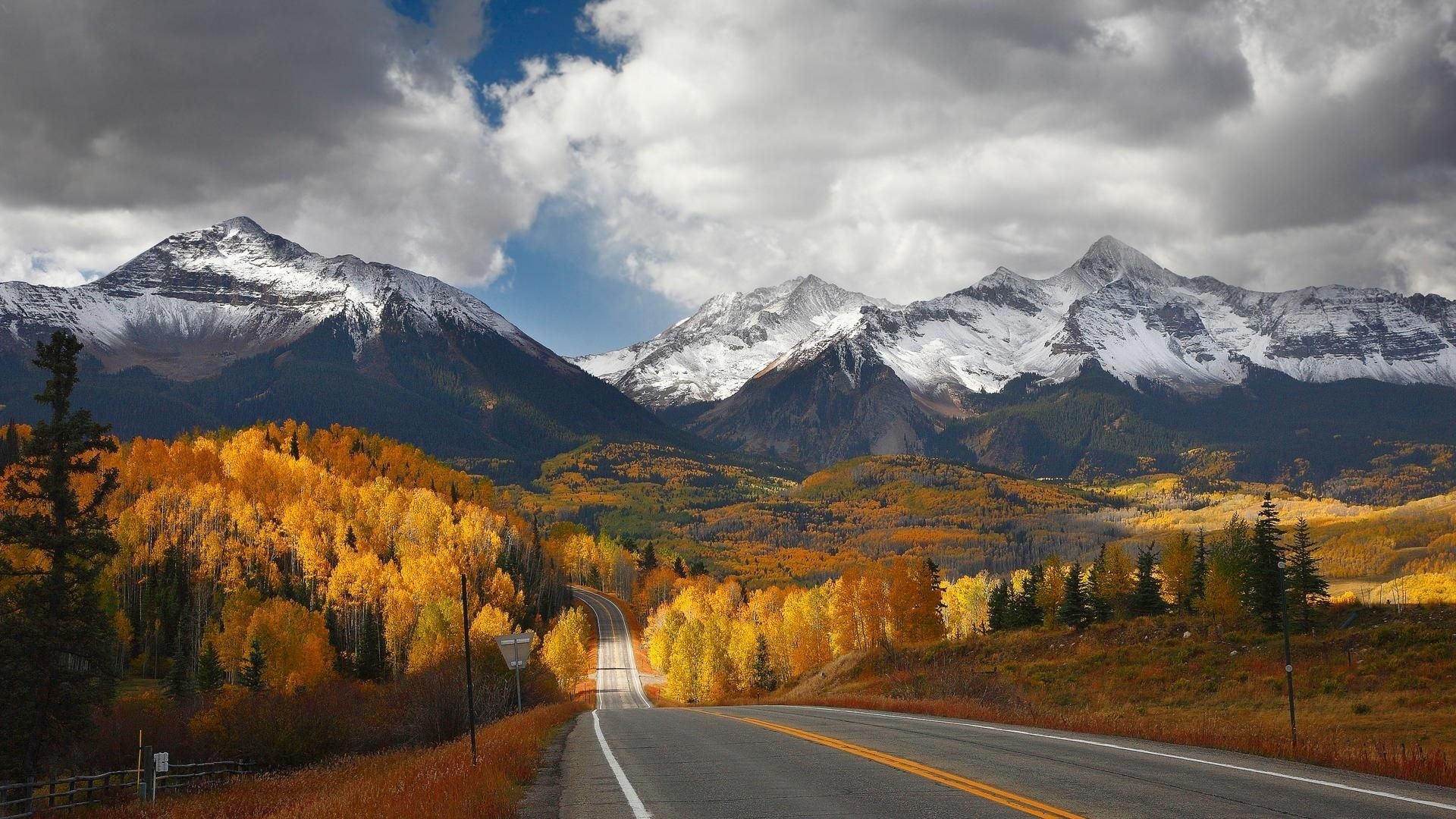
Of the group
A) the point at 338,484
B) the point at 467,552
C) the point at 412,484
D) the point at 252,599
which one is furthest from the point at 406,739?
the point at 412,484

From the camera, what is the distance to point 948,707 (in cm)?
3581

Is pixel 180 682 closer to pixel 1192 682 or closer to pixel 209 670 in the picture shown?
pixel 209 670

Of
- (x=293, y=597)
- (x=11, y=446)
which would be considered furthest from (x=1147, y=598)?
(x=11, y=446)

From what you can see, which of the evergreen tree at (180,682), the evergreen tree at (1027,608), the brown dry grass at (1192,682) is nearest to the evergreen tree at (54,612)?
the brown dry grass at (1192,682)

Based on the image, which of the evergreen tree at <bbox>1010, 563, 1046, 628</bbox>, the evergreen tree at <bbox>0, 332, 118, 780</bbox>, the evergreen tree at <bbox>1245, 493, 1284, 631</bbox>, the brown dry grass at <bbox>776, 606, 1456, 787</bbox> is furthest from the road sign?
the evergreen tree at <bbox>1010, 563, 1046, 628</bbox>

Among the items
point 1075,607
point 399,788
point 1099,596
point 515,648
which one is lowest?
point 1099,596

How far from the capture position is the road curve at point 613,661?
106688mm

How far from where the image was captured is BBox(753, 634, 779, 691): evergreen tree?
105125 millimetres

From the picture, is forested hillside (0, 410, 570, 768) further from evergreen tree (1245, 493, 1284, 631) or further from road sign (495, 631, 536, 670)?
evergreen tree (1245, 493, 1284, 631)

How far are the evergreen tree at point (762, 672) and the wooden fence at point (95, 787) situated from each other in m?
63.5

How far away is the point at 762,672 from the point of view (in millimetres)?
105312

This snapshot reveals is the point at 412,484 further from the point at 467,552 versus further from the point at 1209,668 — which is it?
the point at 1209,668

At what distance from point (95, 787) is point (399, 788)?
2432cm

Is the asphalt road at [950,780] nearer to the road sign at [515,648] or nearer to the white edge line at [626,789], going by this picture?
the white edge line at [626,789]
